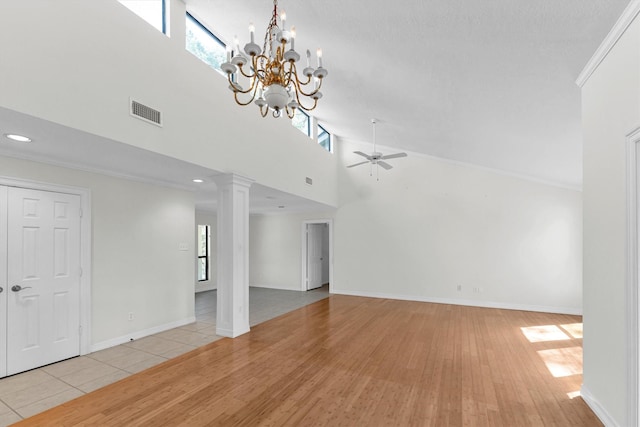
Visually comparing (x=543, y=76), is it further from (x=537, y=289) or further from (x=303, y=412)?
(x=537, y=289)

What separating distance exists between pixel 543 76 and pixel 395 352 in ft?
11.7

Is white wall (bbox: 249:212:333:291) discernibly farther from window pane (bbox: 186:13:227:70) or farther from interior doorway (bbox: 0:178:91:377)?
interior doorway (bbox: 0:178:91:377)

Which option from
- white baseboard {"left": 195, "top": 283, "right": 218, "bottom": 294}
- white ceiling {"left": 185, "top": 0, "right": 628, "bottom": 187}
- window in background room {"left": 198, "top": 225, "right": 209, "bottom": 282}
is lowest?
white baseboard {"left": 195, "top": 283, "right": 218, "bottom": 294}

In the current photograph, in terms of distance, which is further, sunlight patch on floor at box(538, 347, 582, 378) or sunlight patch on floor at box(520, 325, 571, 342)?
sunlight patch on floor at box(520, 325, 571, 342)

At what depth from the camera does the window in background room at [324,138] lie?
7.77 meters

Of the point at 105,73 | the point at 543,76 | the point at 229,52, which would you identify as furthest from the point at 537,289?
the point at 105,73

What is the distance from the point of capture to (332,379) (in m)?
3.23

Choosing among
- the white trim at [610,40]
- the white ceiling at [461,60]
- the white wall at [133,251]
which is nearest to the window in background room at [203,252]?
the white wall at [133,251]

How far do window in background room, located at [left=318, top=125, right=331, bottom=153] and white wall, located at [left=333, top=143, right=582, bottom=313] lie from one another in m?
0.53

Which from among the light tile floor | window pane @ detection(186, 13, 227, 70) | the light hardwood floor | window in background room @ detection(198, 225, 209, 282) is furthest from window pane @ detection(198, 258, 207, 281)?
window pane @ detection(186, 13, 227, 70)

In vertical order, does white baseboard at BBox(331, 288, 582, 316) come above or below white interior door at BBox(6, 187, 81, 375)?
below

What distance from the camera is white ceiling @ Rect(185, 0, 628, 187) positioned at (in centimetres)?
209

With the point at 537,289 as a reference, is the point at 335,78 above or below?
above

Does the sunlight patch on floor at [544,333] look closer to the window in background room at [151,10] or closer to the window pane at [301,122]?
the window pane at [301,122]
